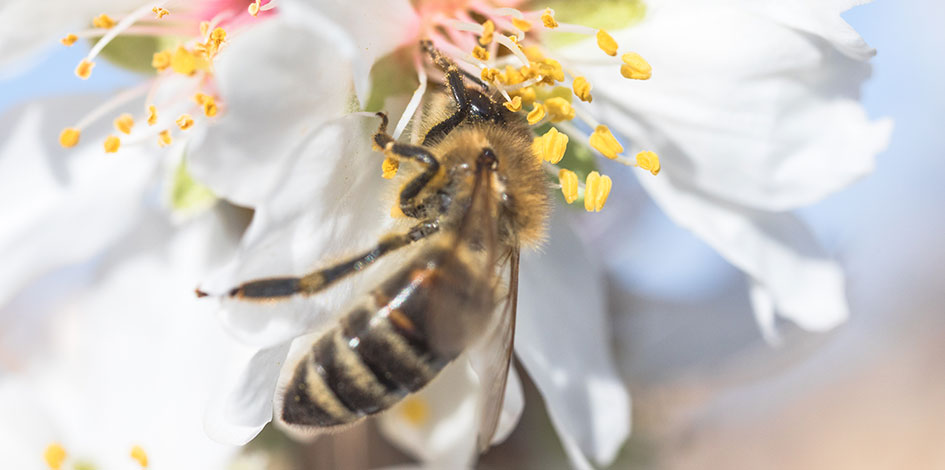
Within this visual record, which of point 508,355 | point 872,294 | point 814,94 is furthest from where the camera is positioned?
point 872,294

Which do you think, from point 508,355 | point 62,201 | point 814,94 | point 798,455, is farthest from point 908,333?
point 62,201

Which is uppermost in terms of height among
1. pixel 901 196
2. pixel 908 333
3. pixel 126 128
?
pixel 126 128

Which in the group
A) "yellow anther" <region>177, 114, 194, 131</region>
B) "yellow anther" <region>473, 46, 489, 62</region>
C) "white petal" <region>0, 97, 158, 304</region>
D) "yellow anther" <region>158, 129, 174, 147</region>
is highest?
"yellow anther" <region>473, 46, 489, 62</region>

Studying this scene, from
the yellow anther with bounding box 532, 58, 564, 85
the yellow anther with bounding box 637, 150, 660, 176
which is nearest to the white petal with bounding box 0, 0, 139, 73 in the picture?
the yellow anther with bounding box 532, 58, 564, 85

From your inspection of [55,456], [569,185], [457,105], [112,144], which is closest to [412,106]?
[457,105]

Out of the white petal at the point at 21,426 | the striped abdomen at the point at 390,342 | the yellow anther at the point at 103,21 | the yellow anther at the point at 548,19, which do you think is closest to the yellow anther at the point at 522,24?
the yellow anther at the point at 548,19

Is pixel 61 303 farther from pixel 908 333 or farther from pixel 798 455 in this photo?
pixel 908 333

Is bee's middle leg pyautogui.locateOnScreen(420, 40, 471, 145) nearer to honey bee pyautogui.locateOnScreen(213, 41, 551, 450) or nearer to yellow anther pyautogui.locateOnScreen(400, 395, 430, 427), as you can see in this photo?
honey bee pyautogui.locateOnScreen(213, 41, 551, 450)
